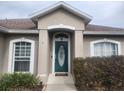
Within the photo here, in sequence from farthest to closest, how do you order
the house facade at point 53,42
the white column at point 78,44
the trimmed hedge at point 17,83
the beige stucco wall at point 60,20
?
the beige stucco wall at point 60,20 < the house facade at point 53,42 < the white column at point 78,44 < the trimmed hedge at point 17,83

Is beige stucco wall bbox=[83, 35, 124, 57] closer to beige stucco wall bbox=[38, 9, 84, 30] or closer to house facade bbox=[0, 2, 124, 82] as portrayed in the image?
house facade bbox=[0, 2, 124, 82]

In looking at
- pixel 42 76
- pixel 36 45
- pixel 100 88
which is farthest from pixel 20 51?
pixel 100 88

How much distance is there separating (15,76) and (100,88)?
15.5ft

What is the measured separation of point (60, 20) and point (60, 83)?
4153mm

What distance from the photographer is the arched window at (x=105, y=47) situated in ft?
53.7

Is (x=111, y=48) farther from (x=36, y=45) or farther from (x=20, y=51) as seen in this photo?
(x=20, y=51)

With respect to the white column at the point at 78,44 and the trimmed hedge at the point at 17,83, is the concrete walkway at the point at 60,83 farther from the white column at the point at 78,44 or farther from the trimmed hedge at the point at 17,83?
the white column at the point at 78,44

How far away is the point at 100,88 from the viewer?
478 inches

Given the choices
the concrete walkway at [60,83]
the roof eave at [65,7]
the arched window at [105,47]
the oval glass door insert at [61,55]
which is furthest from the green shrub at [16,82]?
the arched window at [105,47]

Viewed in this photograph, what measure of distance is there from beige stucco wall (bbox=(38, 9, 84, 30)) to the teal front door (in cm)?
196

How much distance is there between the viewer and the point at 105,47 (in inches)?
650

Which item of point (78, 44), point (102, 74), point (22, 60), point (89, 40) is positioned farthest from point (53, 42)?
point (102, 74)

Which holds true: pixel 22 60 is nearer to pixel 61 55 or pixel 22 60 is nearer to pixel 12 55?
pixel 12 55

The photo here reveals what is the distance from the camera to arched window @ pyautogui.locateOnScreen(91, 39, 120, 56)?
16.4m
